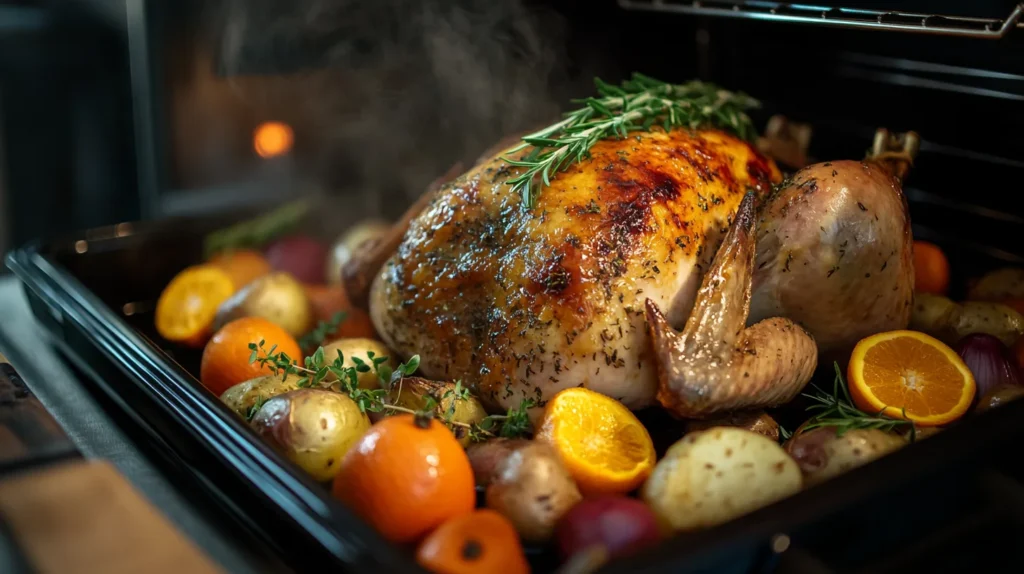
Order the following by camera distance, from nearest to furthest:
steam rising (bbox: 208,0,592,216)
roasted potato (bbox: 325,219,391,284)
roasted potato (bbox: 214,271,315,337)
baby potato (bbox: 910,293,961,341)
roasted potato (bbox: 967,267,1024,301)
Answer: baby potato (bbox: 910,293,961,341), roasted potato (bbox: 967,267,1024,301), roasted potato (bbox: 214,271,315,337), roasted potato (bbox: 325,219,391,284), steam rising (bbox: 208,0,592,216)

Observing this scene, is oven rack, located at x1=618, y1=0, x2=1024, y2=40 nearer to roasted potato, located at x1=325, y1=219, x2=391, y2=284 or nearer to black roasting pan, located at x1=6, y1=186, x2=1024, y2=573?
black roasting pan, located at x1=6, y1=186, x2=1024, y2=573

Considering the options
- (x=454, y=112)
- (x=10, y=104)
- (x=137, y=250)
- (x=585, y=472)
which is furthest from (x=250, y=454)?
(x=10, y=104)

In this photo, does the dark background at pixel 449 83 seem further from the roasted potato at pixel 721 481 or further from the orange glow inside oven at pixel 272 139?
the roasted potato at pixel 721 481

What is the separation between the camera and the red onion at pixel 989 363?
66.1 inches

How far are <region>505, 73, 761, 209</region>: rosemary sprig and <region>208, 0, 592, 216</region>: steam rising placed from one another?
1.94 ft

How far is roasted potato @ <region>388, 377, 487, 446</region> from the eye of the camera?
163cm

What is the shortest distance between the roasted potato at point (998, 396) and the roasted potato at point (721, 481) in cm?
43

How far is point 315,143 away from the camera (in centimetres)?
314

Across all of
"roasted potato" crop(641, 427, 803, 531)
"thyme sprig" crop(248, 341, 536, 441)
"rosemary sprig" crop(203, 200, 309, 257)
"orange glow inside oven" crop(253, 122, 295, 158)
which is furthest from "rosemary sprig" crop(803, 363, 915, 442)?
"orange glow inside oven" crop(253, 122, 295, 158)

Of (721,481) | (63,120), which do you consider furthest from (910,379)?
(63,120)

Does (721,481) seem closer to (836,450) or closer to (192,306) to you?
(836,450)

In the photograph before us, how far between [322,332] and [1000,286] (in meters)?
1.65

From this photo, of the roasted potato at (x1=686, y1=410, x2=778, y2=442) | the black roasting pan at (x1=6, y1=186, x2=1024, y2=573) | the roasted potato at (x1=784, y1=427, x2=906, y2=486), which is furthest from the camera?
the roasted potato at (x1=686, y1=410, x2=778, y2=442)

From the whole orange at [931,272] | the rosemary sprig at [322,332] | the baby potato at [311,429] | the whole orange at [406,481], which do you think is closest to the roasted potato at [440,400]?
the baby potato at [311,429]
